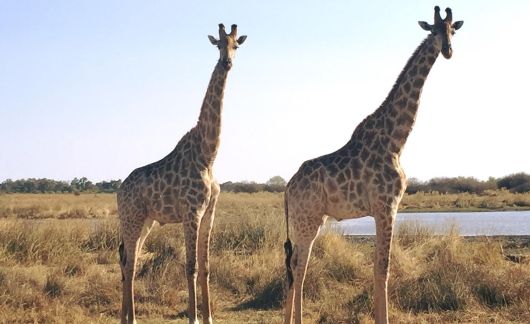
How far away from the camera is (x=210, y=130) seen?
31.0ft

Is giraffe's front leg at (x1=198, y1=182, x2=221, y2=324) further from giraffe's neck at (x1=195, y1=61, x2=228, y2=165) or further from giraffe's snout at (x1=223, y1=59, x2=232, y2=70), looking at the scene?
giraffe's snout at (x1=223, y1=59, x2=232, y2=70)

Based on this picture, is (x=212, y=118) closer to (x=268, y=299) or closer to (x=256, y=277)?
(x=268, y=299)

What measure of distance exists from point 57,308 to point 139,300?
1.58 m

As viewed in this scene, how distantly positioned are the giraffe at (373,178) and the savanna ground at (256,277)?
1644 millimetres

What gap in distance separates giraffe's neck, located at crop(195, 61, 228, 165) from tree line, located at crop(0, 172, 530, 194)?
3971 cm

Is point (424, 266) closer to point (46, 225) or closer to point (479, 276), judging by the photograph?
point (479, 276)

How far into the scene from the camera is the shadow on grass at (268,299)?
1132 centimetres

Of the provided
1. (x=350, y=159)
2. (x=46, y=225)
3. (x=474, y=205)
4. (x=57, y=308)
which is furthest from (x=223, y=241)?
(x=474, y=205)

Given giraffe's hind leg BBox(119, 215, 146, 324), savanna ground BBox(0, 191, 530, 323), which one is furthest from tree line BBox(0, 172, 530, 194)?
giraffe's hind leg BBox(119, 215, 146, 324)

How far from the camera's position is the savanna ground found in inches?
406

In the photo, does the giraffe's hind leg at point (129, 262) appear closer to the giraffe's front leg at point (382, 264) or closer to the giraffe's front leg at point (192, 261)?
the giraffe's front leg at point (192, 261)

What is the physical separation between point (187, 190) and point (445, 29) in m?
3.79

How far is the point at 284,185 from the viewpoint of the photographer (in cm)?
7050

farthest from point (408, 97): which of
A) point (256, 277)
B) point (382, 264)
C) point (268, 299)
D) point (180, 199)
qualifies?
point (256, 277)
